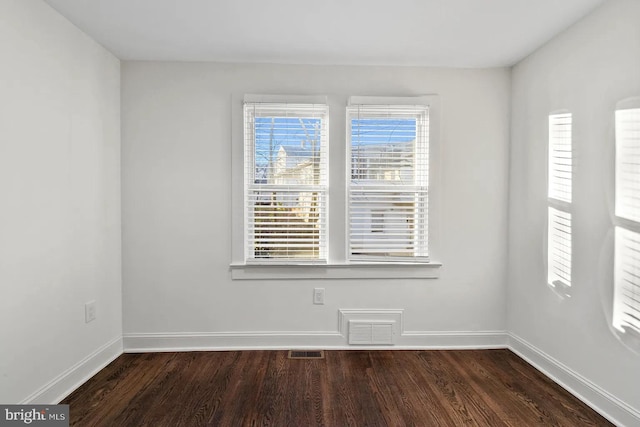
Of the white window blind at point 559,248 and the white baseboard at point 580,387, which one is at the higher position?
the white window blind at point 559,248

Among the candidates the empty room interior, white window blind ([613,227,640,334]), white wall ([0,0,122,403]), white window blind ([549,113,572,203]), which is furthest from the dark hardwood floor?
white window blind ([549,113,572,203])

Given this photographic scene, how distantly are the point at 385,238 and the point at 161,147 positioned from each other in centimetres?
207

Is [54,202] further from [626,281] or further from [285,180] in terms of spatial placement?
[626,281]

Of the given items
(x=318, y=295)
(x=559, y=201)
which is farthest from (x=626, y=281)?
(x=318, y=295)

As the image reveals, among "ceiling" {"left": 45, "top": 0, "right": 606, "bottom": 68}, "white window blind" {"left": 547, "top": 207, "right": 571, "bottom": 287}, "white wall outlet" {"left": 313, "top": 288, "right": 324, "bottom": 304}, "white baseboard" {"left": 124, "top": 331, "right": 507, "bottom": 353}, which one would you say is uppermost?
"ceiling" {"left": 45, "top": 0, "right": 606, "bottom": 68}

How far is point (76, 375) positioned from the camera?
103 inches

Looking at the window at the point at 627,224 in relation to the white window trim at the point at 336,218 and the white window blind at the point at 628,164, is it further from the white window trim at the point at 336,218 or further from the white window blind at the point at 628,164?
the white window trim at the point at 336,218

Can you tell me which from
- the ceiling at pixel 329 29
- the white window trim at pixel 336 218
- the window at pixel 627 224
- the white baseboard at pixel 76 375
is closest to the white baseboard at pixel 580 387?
the window at pixel 627 224

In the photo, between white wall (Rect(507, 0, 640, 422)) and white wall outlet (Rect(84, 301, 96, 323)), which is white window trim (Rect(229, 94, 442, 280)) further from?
white wall outlet (Rect(84, 301, 96, 323))

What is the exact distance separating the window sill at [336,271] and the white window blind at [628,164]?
4.73 feet

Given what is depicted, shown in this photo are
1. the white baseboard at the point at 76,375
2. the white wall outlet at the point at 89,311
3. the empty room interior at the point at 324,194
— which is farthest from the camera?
the white wall outlet at the point at 89,311

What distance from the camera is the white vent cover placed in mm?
3287

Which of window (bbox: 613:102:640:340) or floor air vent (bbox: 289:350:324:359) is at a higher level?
window (bbox: 613:102:640:340)

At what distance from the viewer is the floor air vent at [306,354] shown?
123 inches
